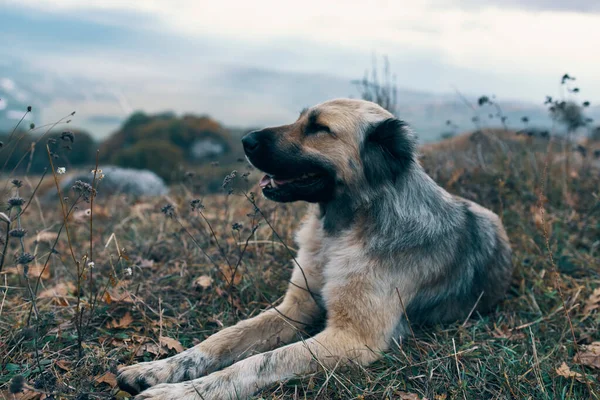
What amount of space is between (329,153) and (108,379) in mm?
1926

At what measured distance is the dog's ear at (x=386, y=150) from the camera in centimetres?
330

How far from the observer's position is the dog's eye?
335 centimetres

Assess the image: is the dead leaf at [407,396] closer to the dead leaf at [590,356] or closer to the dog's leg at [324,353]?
the dog's leg at [324,353]

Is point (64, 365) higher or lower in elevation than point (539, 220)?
lower

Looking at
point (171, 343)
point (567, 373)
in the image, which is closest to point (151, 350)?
point (171, 343)

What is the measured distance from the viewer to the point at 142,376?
2.86 metres

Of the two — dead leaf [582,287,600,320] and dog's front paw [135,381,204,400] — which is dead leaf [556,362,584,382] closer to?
dead leaf [582,287,600,320]

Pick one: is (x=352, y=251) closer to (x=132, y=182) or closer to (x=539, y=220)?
(x=539, y=220)

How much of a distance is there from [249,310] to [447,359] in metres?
1.49

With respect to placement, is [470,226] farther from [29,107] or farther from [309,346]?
[29,107]

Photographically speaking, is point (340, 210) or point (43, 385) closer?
point (43, 385)

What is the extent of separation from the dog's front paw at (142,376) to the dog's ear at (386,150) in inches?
68.8

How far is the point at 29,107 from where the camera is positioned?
3041 millimetres

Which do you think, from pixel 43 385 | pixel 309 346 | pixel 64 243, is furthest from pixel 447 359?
pixel 64 243
